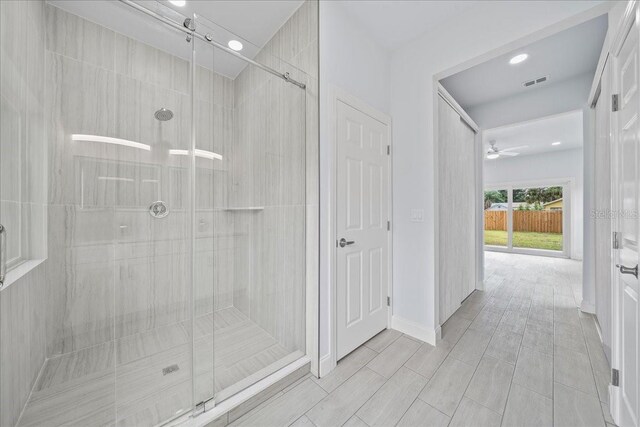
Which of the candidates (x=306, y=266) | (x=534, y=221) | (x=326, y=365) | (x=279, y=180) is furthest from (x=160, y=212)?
(x=534, y=221)

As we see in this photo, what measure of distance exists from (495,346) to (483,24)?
279 centimetres

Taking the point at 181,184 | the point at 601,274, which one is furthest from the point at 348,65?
the point at 601,274

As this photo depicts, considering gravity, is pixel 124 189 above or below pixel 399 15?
below

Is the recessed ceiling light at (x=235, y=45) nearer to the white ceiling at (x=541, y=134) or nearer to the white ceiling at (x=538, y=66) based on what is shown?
the white ceiling at (x=538, y=66)

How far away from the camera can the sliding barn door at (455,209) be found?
2514mm

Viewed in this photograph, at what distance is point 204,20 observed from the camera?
5.19 ft

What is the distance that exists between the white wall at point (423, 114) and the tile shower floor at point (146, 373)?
4.50 feet

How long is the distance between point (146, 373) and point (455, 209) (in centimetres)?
338

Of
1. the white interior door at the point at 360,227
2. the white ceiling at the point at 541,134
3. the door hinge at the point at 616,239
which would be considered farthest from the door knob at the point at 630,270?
the white ceiling at the point at 541,134

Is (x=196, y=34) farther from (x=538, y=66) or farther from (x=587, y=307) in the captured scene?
(x=587, y=307)

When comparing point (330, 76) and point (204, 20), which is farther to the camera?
point (330, 76)

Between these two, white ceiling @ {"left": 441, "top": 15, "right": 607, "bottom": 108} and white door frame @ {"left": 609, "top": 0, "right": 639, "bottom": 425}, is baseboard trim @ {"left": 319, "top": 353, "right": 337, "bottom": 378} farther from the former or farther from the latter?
white ceiling @ {"left": 441, "top": 15, "right": 607, "bottom": 108}

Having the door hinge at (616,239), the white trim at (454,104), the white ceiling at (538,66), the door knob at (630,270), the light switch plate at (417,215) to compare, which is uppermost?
the white ceiling at (538,66)

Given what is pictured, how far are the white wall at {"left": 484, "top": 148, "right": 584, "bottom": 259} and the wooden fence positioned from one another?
1.11ft
